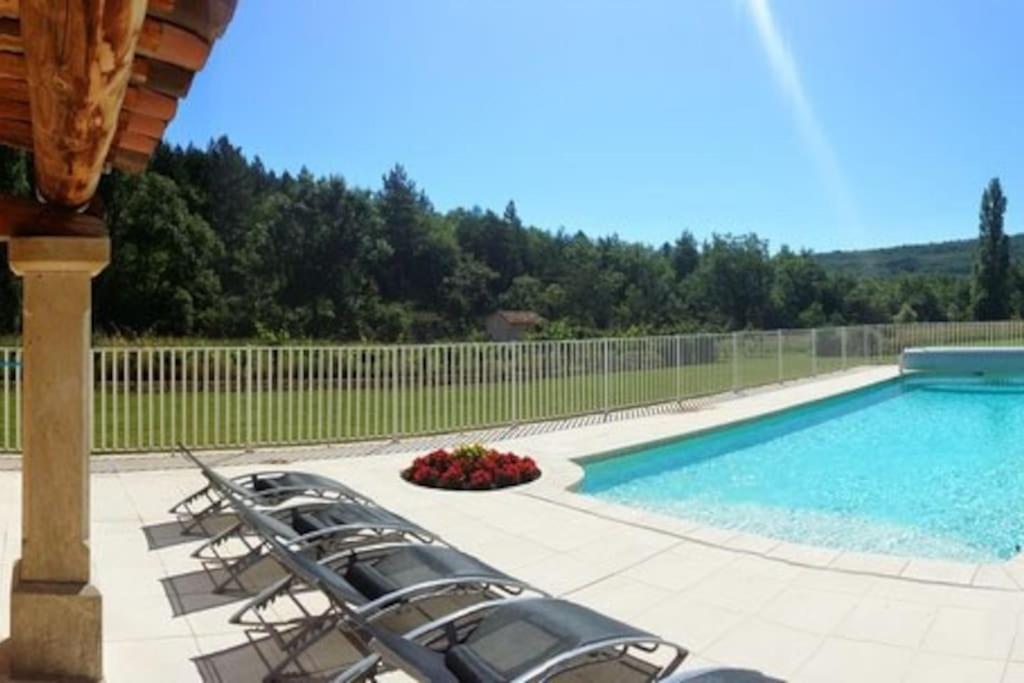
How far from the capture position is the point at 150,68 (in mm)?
2598

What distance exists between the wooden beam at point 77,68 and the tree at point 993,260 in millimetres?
50860

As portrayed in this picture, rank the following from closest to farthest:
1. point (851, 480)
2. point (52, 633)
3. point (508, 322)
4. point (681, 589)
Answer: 1. point (52, 633)
2. point (681, 589)
3. point (851, 480)
4. point (508, 322)

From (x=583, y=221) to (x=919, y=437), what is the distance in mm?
47718

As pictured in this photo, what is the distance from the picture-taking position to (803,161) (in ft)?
83.5

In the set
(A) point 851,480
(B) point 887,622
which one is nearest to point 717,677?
(B) point 887,622

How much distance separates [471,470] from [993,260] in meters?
46.9

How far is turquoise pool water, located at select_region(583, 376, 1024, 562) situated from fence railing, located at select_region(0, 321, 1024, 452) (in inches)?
75.7

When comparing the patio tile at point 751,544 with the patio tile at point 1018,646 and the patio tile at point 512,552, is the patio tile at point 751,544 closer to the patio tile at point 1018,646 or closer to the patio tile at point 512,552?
the patio tile at point 512,552

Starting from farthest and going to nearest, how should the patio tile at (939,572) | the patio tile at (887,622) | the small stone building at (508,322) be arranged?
1. the small stone building at (508,322)
2. the patio tile at (939,572)
3. the patio tile at (887,622)

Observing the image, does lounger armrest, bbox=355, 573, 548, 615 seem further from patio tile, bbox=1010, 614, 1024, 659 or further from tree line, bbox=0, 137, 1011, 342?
tree line, bbox=0, 137, 1011, 342

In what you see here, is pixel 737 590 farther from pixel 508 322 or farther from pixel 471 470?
pixel 508 322

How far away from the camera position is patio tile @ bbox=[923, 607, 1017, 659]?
3.55 metres

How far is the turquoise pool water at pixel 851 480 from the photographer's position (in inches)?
271

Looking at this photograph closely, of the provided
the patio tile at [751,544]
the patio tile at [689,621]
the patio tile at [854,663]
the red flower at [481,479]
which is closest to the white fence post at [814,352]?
the red flower at [481,479]
